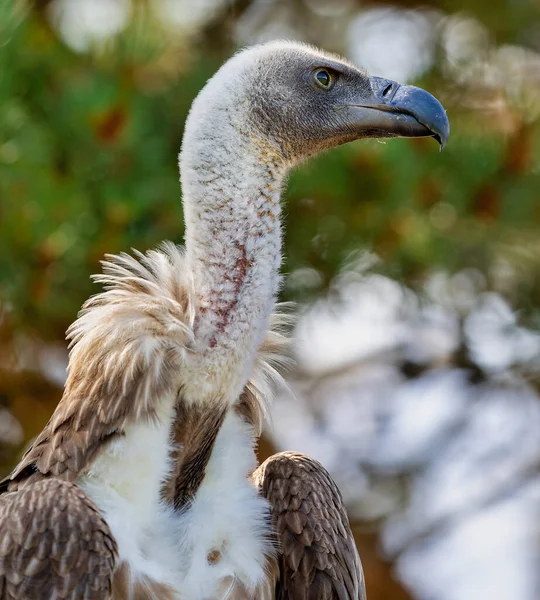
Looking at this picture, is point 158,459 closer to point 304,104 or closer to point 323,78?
point 304,104

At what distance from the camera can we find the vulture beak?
3.52 metres

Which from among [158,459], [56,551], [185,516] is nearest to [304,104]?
[158,459]

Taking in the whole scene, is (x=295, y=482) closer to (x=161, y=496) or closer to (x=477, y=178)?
(x=161, y=496)

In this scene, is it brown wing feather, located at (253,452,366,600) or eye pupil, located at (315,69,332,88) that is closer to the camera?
brown wing feather, located at (253,452,366,600)

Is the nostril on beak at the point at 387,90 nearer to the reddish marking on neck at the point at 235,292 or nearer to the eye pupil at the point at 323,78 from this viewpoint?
the eye pupil at the point at 323,78

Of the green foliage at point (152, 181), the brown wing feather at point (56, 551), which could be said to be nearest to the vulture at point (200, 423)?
the brown wing feather at point (56, 551)

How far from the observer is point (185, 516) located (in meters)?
3.36

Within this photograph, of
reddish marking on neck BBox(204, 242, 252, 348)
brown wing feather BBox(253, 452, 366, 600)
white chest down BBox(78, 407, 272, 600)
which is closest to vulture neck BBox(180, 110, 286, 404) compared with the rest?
reddish marking on neck BBox(204, 242, 252, 348)

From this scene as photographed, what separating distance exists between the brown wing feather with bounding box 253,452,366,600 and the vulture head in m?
0.89

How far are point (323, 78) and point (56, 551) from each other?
157 centimetres

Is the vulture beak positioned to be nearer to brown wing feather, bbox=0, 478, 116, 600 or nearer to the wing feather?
the wing feather

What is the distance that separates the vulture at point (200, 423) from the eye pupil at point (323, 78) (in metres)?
0.09

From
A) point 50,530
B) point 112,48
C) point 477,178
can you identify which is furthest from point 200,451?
point 477,178

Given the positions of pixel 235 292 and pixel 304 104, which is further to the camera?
pixel 304 104
